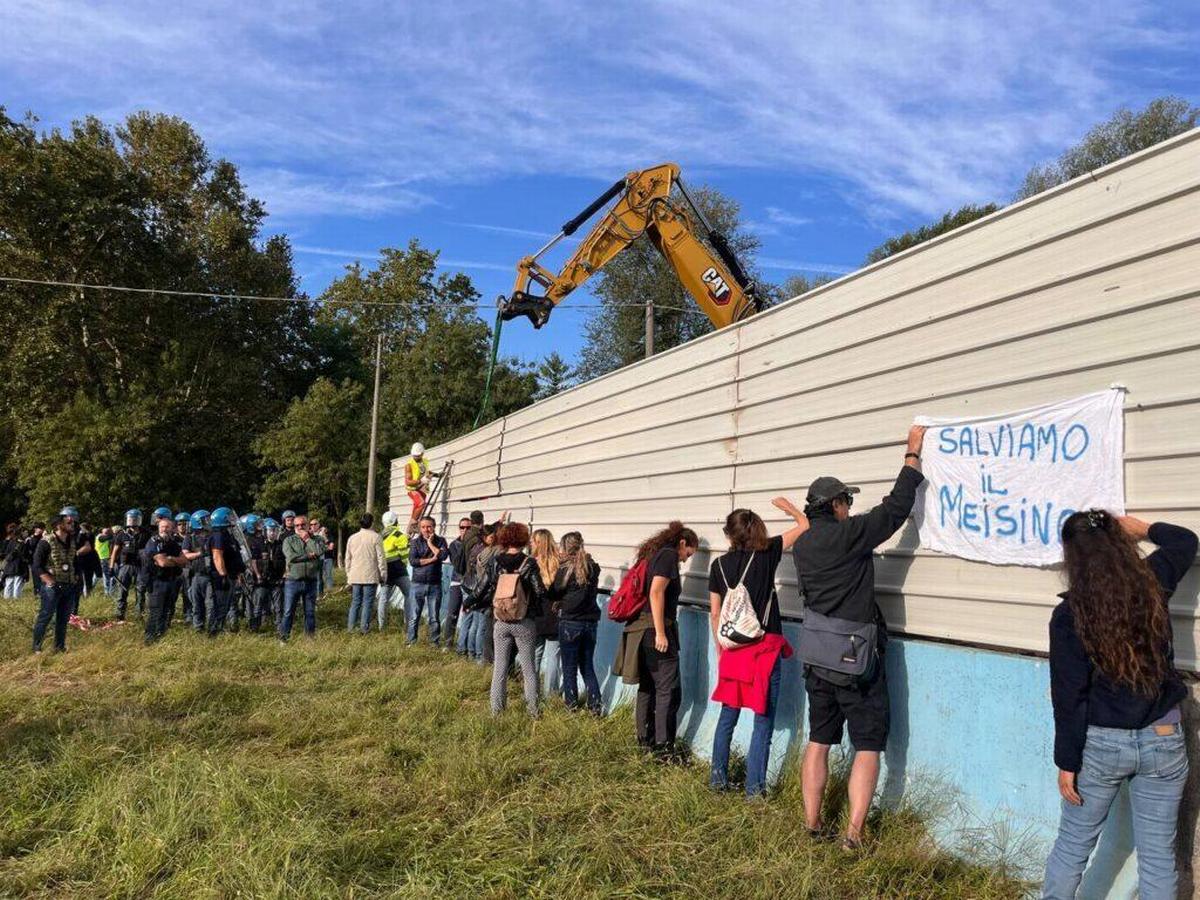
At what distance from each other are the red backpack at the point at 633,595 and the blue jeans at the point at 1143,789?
10.0ft

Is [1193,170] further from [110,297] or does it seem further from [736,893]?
[110,297]

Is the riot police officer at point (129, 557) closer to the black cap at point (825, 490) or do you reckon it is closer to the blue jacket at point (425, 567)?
the blue jacket at point (425, 567)

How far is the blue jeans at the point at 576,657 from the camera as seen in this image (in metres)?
6.86

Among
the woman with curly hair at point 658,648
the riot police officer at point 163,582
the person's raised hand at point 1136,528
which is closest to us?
the person's raised hand at point 1136,528

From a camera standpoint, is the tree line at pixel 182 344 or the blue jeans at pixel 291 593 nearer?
the blue jeans at pixel 291 593

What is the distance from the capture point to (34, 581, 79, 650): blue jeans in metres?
9.45

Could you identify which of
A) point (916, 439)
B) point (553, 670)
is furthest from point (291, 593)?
point (916, 439)

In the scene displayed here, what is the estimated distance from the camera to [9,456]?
30.6 m

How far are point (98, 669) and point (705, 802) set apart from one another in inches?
267

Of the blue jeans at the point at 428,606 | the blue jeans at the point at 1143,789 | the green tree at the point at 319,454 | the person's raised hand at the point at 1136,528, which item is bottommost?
the blue jeans at the point at 428,606

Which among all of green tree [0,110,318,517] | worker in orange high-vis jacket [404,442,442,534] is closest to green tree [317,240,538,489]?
green tree [0,110,318,517]

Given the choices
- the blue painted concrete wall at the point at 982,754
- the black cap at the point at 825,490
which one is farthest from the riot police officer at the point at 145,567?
the blue painted concrete wall at the point at 982,754

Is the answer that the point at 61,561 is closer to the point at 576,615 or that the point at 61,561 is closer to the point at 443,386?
the point at 576,615

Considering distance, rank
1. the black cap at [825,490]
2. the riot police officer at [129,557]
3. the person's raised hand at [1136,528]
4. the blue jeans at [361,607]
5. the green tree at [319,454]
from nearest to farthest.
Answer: the person's raised hand at [1136,528]
the black cap at [825,490]
the blue jeans at [361,607]
the riot police officer at [129,557]
the green tree at [319,454]
